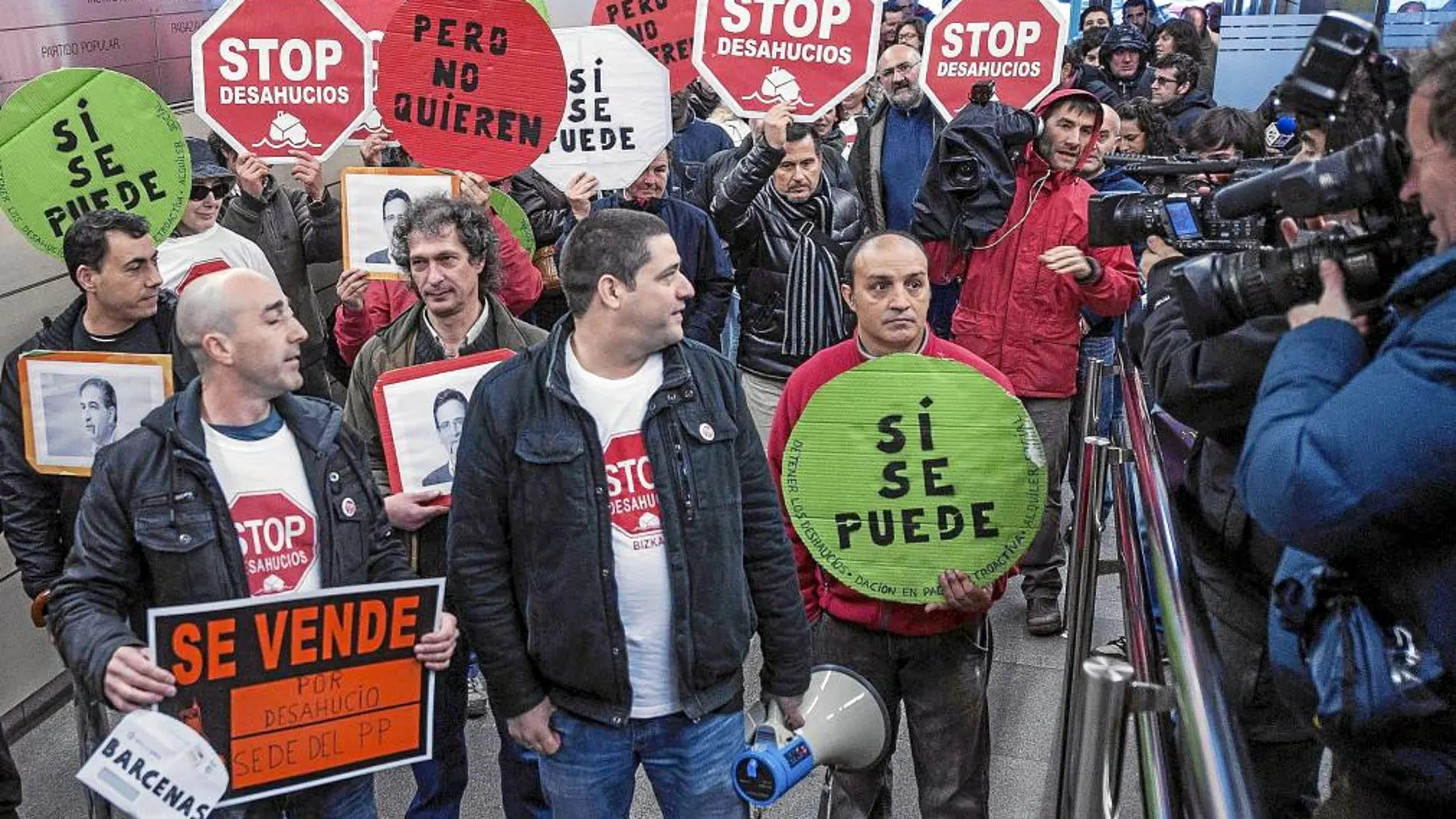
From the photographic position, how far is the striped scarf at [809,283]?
5.05 m

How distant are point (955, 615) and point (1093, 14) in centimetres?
1015

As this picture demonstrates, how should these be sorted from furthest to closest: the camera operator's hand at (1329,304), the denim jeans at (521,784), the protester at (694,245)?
the protester at (694,245)
the denim jeans at (521,784)
the camera operator's hand at (1329,304)

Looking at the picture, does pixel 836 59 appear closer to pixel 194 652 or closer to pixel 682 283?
pixel 682 283

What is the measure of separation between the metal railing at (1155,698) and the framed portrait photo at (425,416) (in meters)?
1.70

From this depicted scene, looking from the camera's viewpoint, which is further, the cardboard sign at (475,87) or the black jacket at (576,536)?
the cardboard sign at (475,87)

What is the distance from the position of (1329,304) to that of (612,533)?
1455mm

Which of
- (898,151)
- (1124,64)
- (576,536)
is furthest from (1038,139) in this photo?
(1124,64)

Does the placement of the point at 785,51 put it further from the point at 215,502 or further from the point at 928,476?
the point at 215,502

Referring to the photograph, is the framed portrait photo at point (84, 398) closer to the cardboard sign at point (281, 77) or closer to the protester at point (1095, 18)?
the cardboard sign at point (281, 77)

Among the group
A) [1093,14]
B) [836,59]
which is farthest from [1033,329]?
[1093,14]

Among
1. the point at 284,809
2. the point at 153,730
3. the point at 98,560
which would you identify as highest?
the point at 98,560

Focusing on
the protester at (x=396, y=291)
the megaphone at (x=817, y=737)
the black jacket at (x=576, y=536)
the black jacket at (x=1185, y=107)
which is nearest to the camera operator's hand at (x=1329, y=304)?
the black jacket at (x=576, y=536)

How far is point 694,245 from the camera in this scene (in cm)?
524

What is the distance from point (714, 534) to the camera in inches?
106
